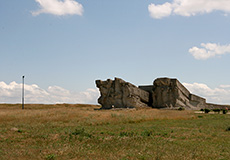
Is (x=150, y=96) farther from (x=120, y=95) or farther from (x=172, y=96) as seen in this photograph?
(x=120, y=95)

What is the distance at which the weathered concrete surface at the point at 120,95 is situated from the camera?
45938mm

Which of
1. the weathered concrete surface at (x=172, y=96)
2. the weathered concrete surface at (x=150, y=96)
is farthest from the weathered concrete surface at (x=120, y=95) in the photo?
the weathered concrete surface at (x=172, y=96)

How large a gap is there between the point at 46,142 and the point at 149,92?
39.2 metres

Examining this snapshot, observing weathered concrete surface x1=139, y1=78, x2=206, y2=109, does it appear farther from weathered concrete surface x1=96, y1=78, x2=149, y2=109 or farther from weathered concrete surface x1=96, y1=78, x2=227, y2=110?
weathered concrete surface x1=96, y1=78, x2=149, y2=109

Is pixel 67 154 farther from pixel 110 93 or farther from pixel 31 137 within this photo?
pixel 110 93

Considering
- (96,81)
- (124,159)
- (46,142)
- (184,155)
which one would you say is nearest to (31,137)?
(46,142)

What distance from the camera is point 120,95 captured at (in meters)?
47.0

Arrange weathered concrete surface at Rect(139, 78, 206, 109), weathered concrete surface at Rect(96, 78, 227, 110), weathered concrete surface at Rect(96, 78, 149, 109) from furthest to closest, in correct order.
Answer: weathered concrete surface at Rect(139, 78, 206, 109), weathered concrete surface at Rect(96, 78, 227, 110), weathered concrete surface at Rect(96, 78, 149, 109)

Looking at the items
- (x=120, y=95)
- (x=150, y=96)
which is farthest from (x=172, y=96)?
(x=120, y=95)

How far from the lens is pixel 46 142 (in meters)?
12.8

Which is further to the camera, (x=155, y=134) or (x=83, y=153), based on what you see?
(x=155, y=134)

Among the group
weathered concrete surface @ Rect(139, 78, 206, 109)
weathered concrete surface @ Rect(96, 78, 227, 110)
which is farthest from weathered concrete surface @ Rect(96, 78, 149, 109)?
Answer: weathered concrete surface @ Rect(139, 78, 206, 109)

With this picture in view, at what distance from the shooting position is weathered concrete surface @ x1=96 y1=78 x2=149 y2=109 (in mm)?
45938

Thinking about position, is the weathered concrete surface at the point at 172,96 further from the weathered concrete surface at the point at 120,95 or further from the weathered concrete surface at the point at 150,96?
the weathered concrete surface at the point at 120,95
